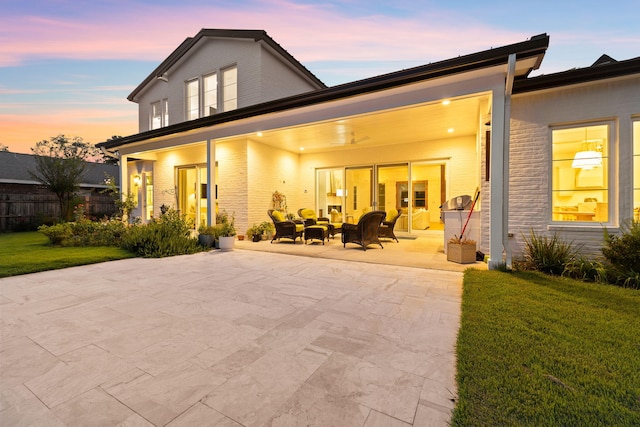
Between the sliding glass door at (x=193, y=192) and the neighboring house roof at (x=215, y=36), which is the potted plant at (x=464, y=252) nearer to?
the sliding glass door at (x=193, y=192)

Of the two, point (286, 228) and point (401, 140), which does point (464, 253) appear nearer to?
point (286, 228)

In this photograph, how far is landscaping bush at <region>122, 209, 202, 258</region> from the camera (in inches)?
241

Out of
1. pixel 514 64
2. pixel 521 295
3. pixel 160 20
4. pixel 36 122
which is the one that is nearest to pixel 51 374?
pixel 521 295

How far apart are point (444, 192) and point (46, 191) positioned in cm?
1730

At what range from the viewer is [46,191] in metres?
12.6

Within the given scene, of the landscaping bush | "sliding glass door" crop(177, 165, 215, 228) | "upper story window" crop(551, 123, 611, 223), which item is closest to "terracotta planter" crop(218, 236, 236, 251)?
the landscaping bush

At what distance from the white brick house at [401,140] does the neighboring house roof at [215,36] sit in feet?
0.20

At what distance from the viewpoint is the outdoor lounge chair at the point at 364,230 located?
666 centimetres

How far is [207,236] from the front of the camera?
7.11 m

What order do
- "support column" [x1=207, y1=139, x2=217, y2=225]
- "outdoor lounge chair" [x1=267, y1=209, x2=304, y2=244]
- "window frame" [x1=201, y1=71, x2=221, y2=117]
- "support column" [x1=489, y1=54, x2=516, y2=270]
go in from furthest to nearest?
1. "window frame" [x1=201, y1=71, x2=221, y2=117]
2. "outdoor lounge chair" [x1=267, y1=209, x2=304, y2=244]
3. "support column" [x1=207, y1=139, x2=217, y2=225]
4. "support column" [x1=489, y1=54, x2=516, y2=270]

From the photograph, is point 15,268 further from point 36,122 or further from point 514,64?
point 36,122

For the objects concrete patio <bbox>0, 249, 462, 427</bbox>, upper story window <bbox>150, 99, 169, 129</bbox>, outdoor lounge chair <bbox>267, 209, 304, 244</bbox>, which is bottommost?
concrete patio <bbox>0, 249, 462, 427</bbox>

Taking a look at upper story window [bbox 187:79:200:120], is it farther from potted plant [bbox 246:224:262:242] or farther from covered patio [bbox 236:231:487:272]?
covered patio [bbox 236:231:487:272]

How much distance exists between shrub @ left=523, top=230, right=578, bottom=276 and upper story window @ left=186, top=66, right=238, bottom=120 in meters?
9.97
